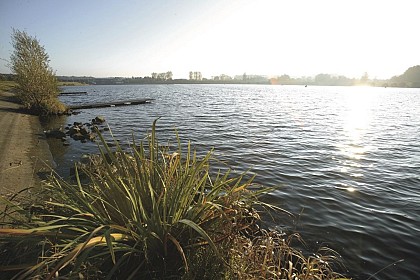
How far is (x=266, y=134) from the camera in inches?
792

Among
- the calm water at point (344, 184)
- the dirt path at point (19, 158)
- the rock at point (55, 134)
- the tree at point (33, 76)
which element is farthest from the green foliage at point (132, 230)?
the tree at point (33, 76)

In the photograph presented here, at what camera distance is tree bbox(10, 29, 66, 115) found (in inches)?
Result: 1020

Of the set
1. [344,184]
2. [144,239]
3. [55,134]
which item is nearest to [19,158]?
[55,134]

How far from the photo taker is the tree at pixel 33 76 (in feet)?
85.0

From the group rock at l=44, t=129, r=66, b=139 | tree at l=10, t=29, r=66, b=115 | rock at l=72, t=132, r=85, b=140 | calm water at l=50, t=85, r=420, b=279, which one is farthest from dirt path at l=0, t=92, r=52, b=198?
tree at l=10, t=29, r=66, b=115

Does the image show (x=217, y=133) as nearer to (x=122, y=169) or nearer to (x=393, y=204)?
(x=393, y=204)

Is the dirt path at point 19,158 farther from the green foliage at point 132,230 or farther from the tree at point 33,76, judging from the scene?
the tree at point 33,76

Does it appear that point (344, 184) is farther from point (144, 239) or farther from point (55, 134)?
point (55, 134)

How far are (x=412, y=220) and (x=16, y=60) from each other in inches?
1381

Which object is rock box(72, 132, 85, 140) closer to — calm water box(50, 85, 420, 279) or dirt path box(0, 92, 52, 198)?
calm water box(50, 85, 420, 279)

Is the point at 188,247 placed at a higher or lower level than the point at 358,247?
higher

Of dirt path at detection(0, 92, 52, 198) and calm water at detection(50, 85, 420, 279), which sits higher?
dirt path at detection(0, 92, 52, 198)

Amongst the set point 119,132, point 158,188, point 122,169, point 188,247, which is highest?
point 122,169

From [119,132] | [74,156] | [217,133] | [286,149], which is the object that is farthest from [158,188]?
[119,132]
